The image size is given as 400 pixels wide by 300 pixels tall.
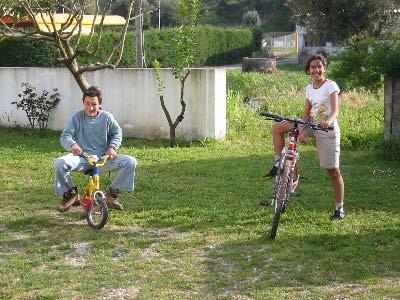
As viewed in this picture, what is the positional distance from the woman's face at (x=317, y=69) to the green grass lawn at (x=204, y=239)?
1.37 m

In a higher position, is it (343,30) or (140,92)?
(343,30)

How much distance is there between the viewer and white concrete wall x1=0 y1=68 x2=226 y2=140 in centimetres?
1291

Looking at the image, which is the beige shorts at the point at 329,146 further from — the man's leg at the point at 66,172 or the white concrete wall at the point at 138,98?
the white concrete wall at the point at 138,98

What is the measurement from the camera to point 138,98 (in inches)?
538

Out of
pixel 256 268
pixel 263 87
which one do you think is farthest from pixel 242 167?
pixel 263 87

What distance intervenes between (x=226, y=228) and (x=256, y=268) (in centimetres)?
128

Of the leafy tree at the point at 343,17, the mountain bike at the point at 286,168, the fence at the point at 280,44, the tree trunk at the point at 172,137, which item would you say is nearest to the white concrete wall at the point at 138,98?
the tree trunk at the point at 172,137

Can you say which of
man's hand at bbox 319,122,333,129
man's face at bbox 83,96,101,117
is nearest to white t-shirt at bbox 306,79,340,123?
man's hand at bbox 319,122,333,129

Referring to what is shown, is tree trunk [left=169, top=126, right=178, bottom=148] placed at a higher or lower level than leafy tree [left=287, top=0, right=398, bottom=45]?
lower

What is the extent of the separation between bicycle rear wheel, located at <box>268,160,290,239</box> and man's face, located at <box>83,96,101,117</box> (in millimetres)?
1891

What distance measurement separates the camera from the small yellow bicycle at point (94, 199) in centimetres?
697

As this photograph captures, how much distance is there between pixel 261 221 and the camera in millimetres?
7309

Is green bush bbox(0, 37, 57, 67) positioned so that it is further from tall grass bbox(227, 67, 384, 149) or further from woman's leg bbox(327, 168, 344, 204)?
woman's leg bbox(327, 168, 344, 204)

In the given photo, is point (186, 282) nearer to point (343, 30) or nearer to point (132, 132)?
point (132, 132)
